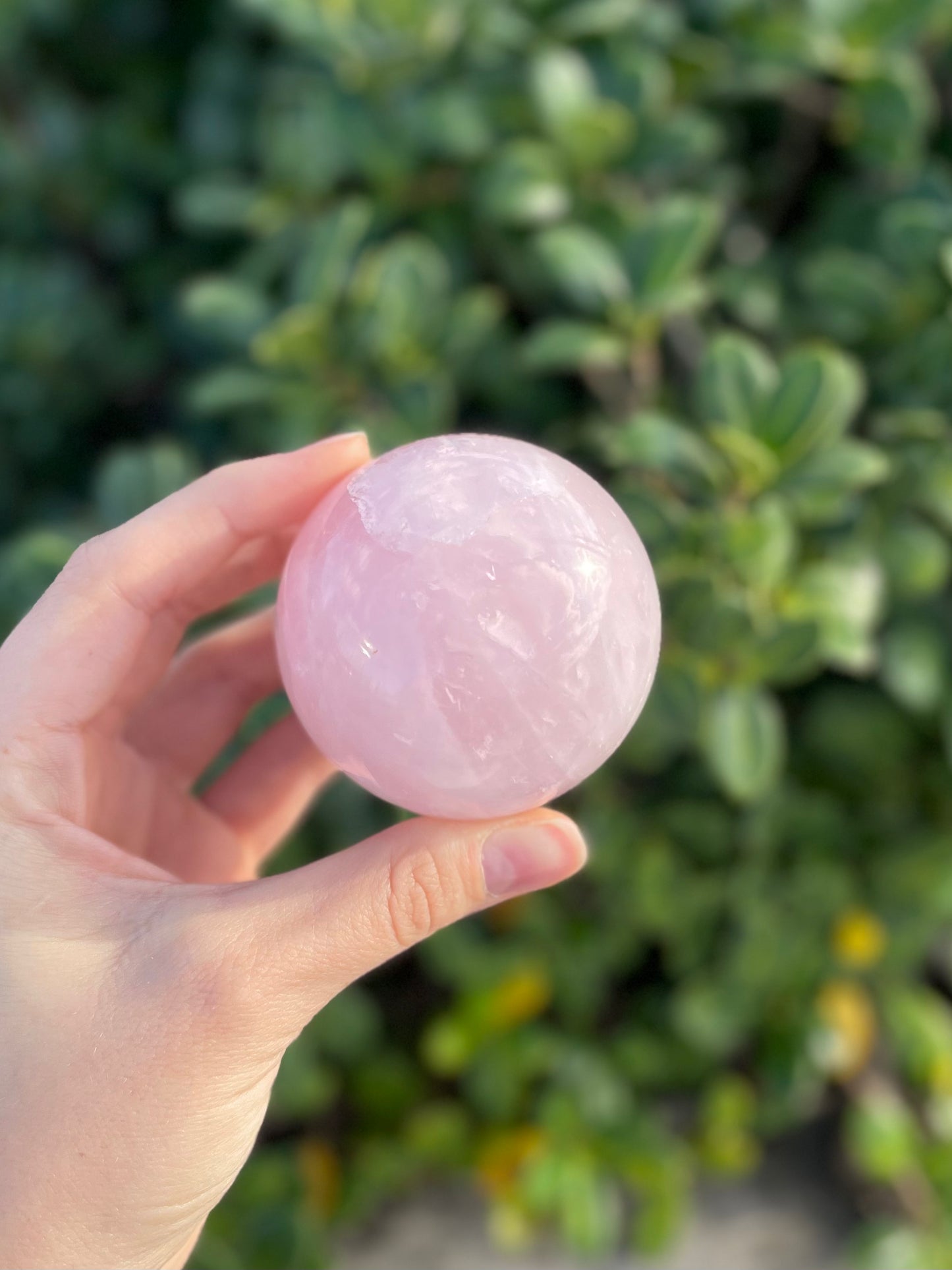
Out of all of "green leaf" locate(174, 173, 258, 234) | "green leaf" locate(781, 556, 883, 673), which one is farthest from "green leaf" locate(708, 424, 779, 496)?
"green leaf" locate(174, 173, 258, 234)

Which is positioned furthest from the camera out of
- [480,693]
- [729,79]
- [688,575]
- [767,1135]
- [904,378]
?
[767,1135]

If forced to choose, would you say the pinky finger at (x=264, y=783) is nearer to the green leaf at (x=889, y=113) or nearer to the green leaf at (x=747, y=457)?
the green leaf at (x=747, y=457)

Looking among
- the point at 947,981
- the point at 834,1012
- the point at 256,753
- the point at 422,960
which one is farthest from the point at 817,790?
the point at 256,753

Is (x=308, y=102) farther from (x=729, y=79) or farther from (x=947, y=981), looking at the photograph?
(x=947, y=981)

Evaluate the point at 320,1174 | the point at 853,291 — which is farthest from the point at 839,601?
the point at 320,1174

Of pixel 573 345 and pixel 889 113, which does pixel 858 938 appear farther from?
pixel 889 113
